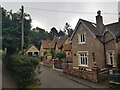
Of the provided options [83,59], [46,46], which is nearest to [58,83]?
[83,59]

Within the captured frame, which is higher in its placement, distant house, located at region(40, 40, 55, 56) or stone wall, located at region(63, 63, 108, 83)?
distant house, located at region(40, 40, 55, 56)

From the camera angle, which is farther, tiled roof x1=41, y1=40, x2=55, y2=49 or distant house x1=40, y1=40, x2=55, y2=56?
tiled roof x1=41, y1=40, x2=55, y2=49

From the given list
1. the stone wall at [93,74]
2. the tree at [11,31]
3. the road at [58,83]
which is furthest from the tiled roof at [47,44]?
the road at [58,83]

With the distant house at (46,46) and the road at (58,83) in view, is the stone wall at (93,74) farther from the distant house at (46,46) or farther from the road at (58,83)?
the distant house at (46,46)

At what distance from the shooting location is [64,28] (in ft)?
273

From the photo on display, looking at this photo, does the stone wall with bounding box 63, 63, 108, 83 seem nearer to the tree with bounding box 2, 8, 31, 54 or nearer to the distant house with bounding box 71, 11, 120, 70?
the distant house with bounding box 71, 11, 120, 70

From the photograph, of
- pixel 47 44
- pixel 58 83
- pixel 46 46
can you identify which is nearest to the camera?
pixel 58 83

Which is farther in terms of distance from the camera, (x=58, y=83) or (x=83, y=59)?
(x=83, y=59)

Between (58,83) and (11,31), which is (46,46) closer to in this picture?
Answer: (11,31)

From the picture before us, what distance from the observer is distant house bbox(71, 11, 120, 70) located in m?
13.5

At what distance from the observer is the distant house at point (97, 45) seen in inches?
530

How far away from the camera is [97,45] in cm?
1377

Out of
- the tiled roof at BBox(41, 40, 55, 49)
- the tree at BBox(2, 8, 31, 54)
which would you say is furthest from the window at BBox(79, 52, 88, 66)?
the tiled roof at BBox(41, 40, 55, 49)

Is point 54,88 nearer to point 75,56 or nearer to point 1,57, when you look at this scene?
point 1,57
